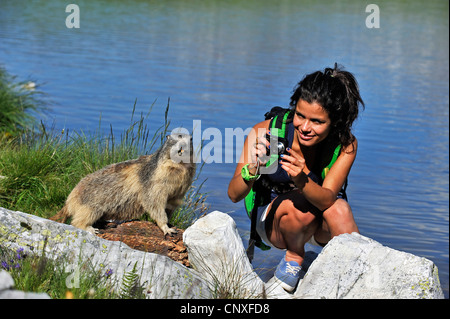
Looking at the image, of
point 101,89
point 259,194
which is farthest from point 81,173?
point 101,89

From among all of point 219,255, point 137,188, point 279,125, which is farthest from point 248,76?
point 219,255

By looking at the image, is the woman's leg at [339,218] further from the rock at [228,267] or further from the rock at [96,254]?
the rock at [96,254]

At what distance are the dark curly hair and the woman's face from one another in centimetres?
3

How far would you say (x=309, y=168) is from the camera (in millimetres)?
4840

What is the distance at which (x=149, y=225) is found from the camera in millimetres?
5250

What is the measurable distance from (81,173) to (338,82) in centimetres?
264

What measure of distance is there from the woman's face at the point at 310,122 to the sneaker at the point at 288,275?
93cm

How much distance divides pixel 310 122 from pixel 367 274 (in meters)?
1.10

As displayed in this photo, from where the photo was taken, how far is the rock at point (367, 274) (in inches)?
152

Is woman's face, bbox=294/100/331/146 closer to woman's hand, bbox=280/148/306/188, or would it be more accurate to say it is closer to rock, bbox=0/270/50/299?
woman's hand, bbox=280/148/306/188

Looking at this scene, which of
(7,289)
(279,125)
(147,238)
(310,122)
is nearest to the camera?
(7,289)

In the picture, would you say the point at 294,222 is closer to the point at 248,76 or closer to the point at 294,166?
the point at 294,166

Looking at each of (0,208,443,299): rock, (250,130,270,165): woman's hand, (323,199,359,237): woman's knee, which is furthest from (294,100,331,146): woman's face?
(0,208,443,299): rock
